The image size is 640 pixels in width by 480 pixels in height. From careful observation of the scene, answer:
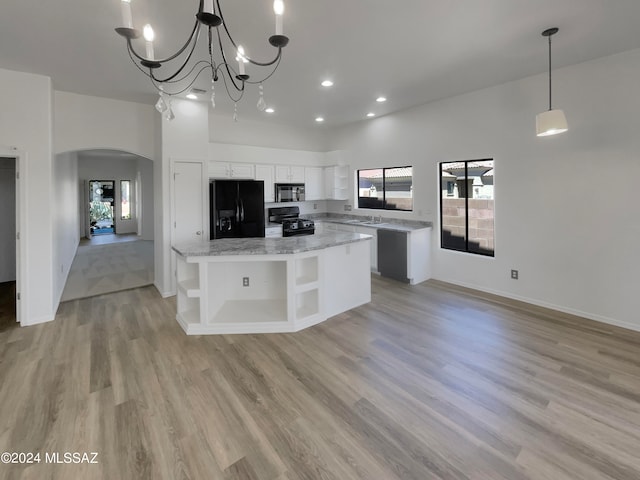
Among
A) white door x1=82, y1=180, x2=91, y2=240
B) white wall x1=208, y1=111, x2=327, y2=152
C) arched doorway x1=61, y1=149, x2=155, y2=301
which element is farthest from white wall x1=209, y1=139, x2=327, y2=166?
white door x1=82, y1=180, x2=91, y2=240

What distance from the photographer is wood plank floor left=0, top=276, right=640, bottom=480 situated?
1.78 metres

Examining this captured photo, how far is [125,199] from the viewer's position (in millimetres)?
11438

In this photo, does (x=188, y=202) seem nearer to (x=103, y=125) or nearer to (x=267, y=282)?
(x=103, y=125)

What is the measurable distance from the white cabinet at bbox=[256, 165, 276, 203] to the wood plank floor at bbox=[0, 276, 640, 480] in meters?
3.31

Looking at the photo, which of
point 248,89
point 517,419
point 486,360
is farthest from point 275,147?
point 517,419

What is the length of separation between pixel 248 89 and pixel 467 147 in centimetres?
338

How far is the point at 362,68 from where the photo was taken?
145 inches

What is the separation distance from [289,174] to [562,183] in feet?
14.9

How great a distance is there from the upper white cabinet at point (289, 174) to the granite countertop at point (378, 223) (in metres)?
0.98

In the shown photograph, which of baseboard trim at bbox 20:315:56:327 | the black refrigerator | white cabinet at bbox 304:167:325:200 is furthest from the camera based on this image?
white cabinet at bbox 304:167:325:200

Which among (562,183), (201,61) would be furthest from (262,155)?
(562,183)

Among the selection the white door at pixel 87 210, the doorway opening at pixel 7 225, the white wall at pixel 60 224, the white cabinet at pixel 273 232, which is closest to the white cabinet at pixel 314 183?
the white cabinet at pixel 273 232

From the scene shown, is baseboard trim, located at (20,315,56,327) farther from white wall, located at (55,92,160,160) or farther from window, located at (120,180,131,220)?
window, located at (120,180,131,220)

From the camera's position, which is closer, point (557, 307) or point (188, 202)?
point (557, 307)
